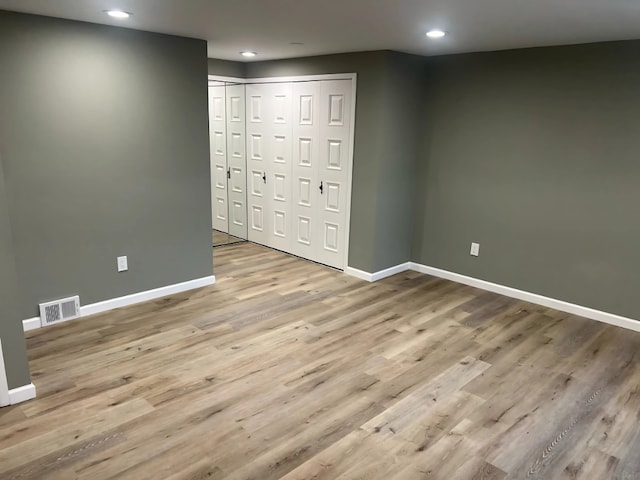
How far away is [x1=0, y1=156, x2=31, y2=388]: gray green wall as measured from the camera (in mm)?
2445

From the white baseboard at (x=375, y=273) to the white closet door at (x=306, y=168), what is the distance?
0.57 meters

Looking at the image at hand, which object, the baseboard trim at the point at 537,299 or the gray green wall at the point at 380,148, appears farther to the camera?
the gray green wall at the point at 380,148

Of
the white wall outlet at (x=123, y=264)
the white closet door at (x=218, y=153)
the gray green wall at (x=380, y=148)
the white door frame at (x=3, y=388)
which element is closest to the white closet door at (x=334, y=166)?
the gray green wall at (x=380, y=148)

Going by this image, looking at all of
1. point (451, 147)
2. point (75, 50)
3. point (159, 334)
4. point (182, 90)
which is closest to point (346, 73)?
point (451, 147)

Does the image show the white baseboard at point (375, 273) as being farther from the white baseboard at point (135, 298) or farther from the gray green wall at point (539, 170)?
the white baseboard at point (135, 298)

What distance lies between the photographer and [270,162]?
5.59m

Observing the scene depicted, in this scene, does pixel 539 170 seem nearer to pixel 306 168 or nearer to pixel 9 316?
pixel 306 168

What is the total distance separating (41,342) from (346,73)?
3.56 metres

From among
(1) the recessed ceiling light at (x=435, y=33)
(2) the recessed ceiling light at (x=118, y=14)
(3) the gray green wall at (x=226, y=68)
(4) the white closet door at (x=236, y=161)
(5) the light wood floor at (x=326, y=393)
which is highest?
(1) the recessed ceiling light at (x=435, y=33)

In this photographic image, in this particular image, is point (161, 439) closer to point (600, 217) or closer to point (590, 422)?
point (590, 422)

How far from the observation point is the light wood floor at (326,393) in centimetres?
226

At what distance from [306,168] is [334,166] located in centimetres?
41

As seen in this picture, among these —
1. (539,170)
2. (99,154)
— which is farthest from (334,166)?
(99,154)

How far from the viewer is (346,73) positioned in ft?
15.1
